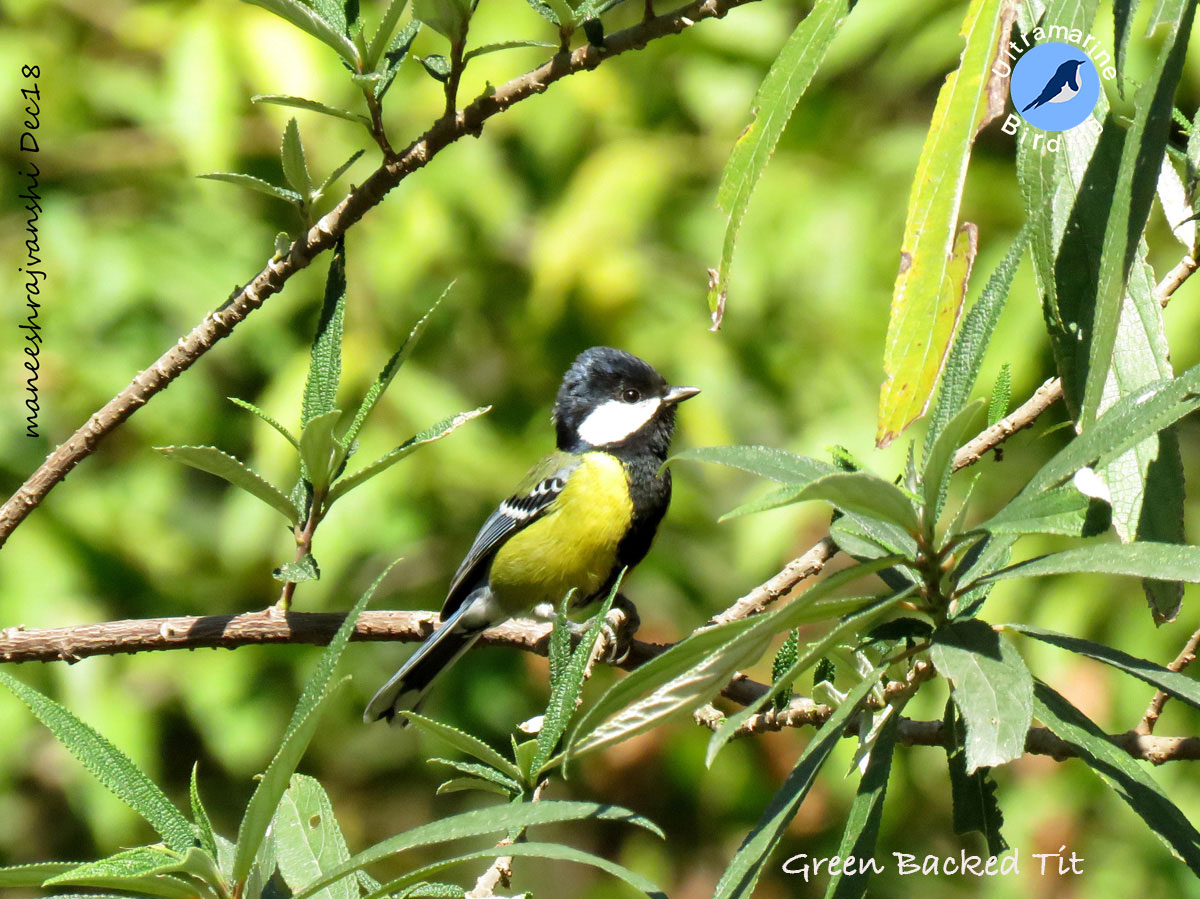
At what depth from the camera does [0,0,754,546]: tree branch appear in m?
1.22

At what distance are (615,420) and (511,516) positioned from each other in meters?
0.45

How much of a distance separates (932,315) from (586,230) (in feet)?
7.62

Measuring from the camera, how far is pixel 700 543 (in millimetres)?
3855

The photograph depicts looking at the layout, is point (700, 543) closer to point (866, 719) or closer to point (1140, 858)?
point (1140, 858)

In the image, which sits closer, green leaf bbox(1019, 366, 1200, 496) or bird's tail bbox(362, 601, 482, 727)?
green leaf bbox(1019, 366, 1200, 496)

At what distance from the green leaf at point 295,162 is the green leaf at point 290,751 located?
57 cm

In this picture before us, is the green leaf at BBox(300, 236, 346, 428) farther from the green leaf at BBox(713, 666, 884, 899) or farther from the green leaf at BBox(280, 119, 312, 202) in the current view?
the green leaf at BBox(713, 666, 884, 899)

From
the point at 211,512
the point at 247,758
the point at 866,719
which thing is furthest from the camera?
the point at 211,512

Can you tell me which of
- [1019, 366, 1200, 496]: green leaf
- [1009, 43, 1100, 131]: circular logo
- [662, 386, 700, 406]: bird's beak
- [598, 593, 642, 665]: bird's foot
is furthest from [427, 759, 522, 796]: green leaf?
[662, 386, 700, 406]: bird's beak

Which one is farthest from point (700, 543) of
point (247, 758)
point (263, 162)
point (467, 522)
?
point (263, 162)

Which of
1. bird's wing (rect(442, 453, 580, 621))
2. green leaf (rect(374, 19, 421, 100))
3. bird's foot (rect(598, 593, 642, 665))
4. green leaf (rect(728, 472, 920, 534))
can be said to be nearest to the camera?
green leaf (rect(728, 472, 920, 534))

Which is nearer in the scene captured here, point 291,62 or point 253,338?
point 291,62

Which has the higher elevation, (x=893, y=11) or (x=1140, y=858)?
(x=893, y=11)

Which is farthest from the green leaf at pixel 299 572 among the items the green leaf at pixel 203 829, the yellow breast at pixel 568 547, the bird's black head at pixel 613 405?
the bird's black head at pixel 613 405
